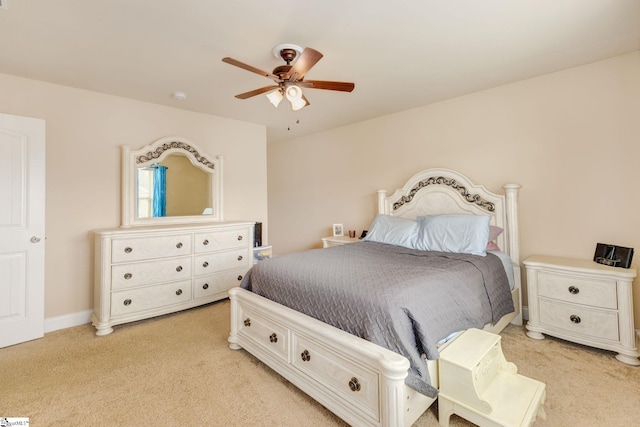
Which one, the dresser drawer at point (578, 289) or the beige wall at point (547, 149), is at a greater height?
the beige wall at point (547, 149)

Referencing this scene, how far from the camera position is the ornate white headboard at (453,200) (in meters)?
2.80

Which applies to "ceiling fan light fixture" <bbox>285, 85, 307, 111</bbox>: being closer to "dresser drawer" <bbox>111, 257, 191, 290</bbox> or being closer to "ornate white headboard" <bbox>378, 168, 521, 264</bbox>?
"ornate white headboard" <bbox>378, 168, 521, 264</bbox>

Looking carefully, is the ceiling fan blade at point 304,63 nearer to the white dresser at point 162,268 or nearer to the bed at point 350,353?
the bed at point 350,353

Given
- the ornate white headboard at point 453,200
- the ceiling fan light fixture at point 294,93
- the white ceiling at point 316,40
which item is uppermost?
the white ceiling at point 316,40

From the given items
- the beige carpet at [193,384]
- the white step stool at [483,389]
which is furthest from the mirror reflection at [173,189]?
the white step stool at [483,389]

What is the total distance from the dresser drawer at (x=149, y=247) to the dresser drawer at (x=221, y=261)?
7.9 inches

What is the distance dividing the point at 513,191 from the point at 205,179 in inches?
138

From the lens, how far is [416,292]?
158cm

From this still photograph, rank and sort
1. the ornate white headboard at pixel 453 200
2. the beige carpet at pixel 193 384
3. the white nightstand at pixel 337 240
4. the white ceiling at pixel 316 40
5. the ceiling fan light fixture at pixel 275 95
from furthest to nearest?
the white nightstand at pixel 337 240 < the ornate white headboard at pixel 453 200 < the ceiling fan light fixture at pixel 275 95 < the white ceiling at pixel 316 40 < the beige carpet at pixel 193 384

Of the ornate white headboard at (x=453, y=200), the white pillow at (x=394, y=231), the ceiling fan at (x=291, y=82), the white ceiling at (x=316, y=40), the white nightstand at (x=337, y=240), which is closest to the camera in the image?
the white ceiling at (x=316, y=40)

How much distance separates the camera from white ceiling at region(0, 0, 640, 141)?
69.3 inches

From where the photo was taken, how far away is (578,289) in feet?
7.38

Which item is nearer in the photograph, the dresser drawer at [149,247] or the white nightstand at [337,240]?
the dresser drawer at [149,247]

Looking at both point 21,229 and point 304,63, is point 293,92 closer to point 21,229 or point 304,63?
point 304,63
